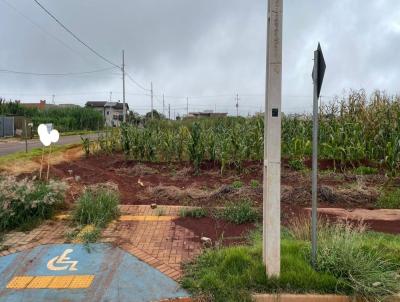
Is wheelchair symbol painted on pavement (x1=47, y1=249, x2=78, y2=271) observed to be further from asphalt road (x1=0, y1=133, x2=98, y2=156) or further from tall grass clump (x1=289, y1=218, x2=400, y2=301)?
asphalt road (x1=0, y1=133, x2=98, y2=156)

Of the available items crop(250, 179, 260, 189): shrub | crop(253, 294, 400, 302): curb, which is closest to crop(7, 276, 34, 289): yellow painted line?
crop(253, 294, 400, 302): curb

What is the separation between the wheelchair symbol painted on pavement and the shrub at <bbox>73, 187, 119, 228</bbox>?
1.18 metres

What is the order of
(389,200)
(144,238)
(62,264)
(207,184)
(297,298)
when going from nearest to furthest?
(297,298)
(62,264)
(144,238)
(389,200)
(207,184)

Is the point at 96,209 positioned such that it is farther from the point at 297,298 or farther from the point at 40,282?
the point at 297,298

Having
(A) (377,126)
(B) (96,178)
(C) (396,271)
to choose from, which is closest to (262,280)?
(C) (396,271)

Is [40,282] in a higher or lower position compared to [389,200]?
lower

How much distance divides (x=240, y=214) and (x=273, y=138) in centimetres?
259

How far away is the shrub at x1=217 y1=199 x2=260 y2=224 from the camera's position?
6402 millimetres

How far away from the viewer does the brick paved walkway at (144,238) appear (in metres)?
5.05

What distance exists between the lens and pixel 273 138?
4.10 meters

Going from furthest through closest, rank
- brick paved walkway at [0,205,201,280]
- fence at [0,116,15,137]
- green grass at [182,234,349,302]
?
fence at [0,116,15,137]
brick paved walkway at [0,205,201,280]
green grass at [182,234,349,302]

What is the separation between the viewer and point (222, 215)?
661 cm

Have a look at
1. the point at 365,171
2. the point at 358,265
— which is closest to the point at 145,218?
the point at 358,265

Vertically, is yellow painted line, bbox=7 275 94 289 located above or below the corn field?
below
